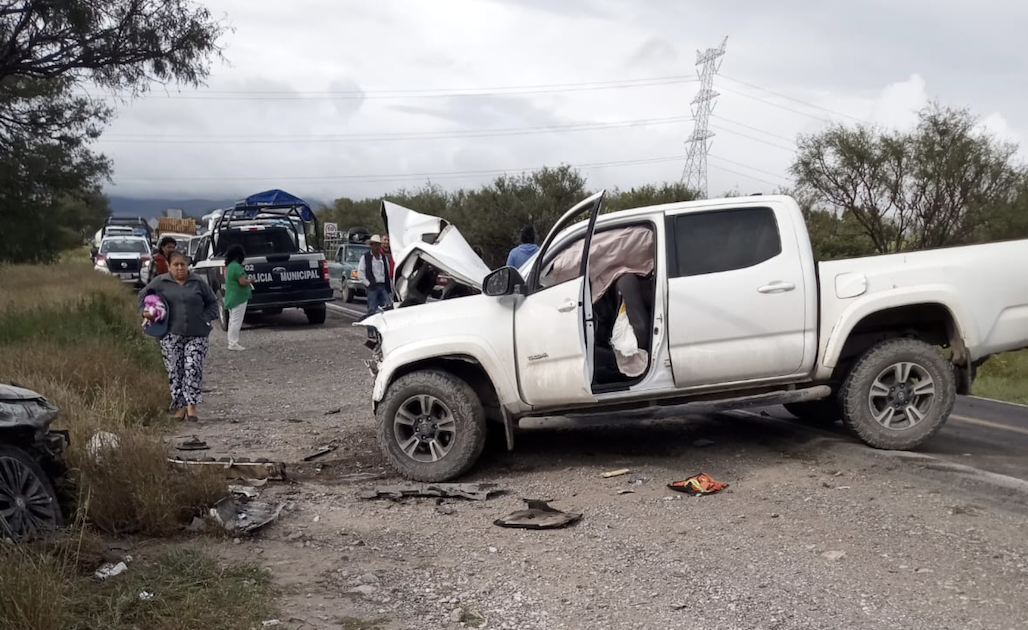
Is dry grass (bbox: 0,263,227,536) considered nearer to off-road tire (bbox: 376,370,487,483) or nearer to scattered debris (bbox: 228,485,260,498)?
scattered debris (bbox: 228,485,260,498)

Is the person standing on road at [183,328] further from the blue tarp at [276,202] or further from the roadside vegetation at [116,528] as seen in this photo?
the blue tarp at [276,202]

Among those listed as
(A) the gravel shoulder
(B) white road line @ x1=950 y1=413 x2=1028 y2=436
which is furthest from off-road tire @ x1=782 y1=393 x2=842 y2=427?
(B) white road line @ x1=950 y1=413 x2=1028 y2=436

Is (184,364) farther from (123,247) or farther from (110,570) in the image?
(123,247)

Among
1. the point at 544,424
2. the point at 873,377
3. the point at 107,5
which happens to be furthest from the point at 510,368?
the point at 107,5

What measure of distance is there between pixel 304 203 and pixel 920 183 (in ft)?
A: 80.5

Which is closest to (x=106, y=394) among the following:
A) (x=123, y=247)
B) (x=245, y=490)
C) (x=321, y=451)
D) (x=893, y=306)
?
(x=321, y=451)

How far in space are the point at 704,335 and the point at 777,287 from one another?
660 millimetres

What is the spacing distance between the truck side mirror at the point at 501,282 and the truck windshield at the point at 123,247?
1147 inches

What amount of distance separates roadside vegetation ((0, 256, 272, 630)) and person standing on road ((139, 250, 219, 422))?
0.32 meters

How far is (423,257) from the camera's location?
7621 mm

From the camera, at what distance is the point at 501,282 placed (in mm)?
7020

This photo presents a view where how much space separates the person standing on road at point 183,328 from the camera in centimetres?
927

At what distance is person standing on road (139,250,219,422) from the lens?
927 cm

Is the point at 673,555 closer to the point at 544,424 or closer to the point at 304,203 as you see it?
the point at 544,424
